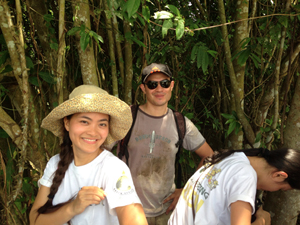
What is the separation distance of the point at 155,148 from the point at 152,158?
86 millimetres

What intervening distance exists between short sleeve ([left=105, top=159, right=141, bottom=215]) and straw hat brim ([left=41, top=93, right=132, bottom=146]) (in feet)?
0.89

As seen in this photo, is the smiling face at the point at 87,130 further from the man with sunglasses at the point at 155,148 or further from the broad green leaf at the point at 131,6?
the man with sunglasses at the point at 155,148

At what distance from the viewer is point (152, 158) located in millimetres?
2025

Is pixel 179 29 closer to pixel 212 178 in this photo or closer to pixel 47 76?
pixel 212 178

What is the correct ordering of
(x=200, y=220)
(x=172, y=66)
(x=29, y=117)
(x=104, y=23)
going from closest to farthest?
(x=200, y=220)
(x=29, y=117)
(x=104, y=23)
(x=172, y=66)

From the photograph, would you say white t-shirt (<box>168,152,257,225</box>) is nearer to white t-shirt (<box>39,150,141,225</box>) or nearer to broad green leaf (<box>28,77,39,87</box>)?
white t-shirt (<box>39,150,141,225</box>)

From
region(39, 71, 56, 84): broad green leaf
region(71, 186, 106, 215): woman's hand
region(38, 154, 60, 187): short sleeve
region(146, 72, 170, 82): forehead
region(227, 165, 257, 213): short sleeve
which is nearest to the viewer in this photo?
region(71, 186, 106, 215): woman's hand

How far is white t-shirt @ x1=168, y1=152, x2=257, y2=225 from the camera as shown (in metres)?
1.22

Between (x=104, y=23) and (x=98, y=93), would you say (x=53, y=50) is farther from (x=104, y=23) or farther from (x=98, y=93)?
(x=98, y=93)

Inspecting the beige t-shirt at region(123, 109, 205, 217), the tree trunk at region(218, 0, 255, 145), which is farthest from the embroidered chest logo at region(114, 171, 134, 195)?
the tree trunk at region(218, 0, 255, 145)

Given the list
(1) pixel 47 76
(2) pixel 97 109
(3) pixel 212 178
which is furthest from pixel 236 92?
(1) pixel 47 76

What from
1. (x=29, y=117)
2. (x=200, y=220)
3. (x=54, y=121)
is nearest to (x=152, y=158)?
(x=200, y=220)

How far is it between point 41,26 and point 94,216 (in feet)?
5.58

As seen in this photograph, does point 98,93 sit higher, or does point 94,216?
point 98,93
